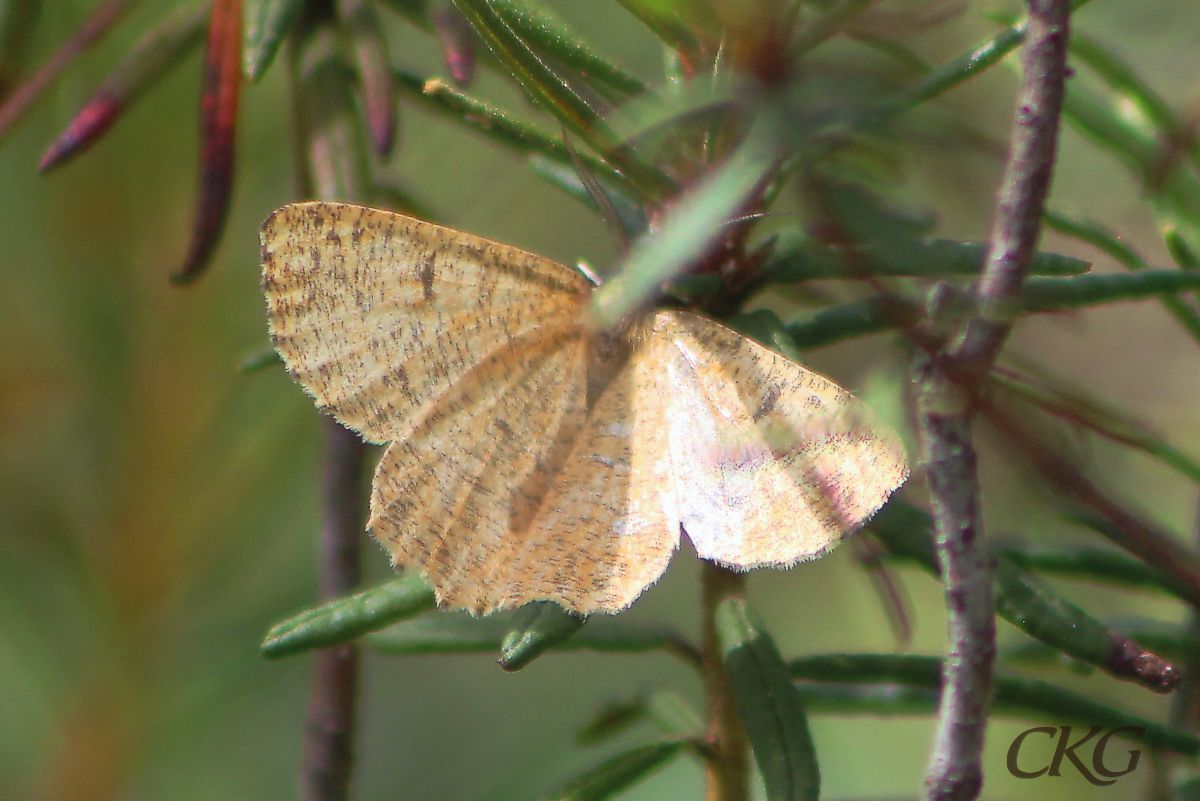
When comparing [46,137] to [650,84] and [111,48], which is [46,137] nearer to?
[111,48]

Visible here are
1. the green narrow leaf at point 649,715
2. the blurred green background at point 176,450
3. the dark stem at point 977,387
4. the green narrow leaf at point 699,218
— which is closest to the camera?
the dark stem at point 977,387

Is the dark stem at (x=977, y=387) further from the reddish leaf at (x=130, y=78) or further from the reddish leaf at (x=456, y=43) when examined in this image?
the reddish leaf at (x=130, y=78)

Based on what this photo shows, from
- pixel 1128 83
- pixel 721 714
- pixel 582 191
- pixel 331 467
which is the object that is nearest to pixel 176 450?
pixel 331 467

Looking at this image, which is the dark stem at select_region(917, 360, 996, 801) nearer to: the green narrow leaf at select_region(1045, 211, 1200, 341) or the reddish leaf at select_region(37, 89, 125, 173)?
the green narrow leaf at select_region(1045, 211, 1200, 341)

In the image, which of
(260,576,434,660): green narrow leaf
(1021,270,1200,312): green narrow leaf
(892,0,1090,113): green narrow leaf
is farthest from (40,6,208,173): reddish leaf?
(1021,270,1200,312): green narrow leaf

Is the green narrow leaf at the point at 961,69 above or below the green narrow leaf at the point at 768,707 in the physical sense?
above

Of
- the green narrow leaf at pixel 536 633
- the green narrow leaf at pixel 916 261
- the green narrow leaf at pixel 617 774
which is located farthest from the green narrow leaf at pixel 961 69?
the green narrow leaf at pixel 617 774
